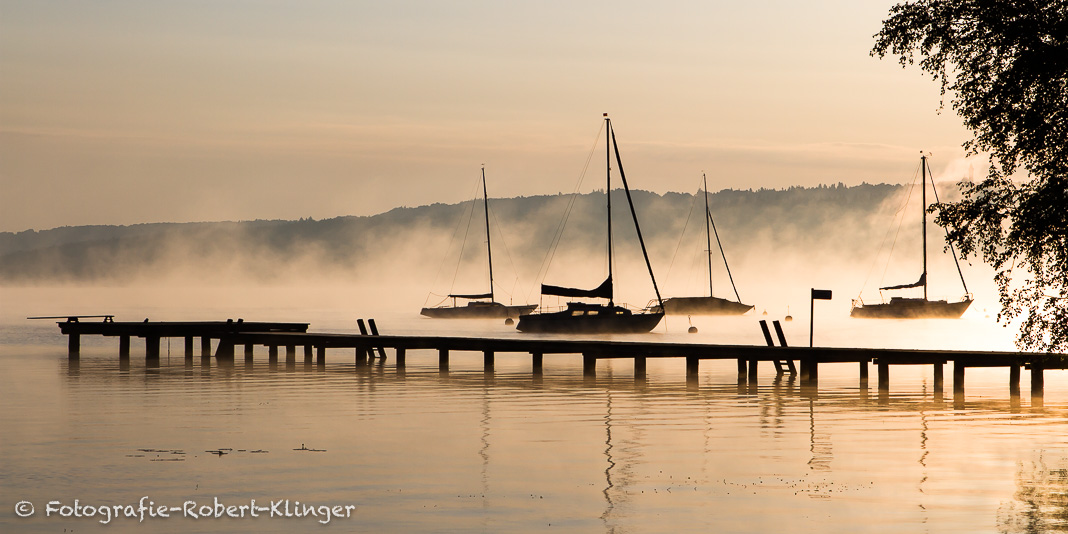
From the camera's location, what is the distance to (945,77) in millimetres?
23453

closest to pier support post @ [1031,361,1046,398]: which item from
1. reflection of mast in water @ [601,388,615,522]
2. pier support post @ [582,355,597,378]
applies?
reflection of mast in water @ [601,388,615,522]

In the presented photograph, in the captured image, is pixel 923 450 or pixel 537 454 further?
pixel 923 450

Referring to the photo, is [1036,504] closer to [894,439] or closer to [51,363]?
[894,439]

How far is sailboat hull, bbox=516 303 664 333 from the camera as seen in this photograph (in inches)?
3318

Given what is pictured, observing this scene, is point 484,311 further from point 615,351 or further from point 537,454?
point 537,454

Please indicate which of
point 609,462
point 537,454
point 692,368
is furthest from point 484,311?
point 609,462

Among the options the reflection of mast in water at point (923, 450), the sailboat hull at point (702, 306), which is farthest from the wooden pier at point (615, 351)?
the sailboat hull at point (702, 306)

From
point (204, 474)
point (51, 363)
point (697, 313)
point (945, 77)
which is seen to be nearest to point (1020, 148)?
point (945, 77)

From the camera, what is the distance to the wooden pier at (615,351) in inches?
1362

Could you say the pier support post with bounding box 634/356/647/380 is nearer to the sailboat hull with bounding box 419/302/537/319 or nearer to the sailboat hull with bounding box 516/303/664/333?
the sailboat hull with bounding box 516/303/664/333

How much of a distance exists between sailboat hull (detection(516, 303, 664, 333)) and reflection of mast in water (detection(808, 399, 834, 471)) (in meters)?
56.2

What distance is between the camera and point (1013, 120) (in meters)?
22.8

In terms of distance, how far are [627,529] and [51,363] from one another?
3902cm

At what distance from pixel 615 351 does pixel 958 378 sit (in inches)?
402
